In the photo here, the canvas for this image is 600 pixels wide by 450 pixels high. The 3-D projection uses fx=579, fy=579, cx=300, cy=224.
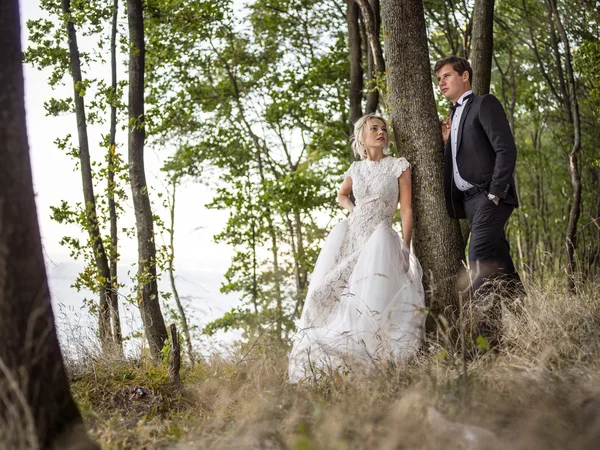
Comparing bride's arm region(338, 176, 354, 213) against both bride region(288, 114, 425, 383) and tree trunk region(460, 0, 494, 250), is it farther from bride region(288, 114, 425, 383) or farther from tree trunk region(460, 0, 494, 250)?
tree trunk region(460, 0, 494, 250)

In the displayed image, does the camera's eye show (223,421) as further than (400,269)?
No

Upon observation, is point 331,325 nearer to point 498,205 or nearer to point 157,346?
point 498,205

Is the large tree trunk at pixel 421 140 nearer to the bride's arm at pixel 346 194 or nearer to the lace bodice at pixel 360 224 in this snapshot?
the lace bodice at pixel 360 224

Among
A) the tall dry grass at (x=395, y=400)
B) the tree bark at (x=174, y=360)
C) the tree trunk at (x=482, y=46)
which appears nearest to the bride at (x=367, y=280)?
the tall dry grass at (x=395, y=400)

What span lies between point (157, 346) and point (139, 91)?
305 cm

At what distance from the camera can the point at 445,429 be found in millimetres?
2322

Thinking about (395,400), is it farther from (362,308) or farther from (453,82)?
(453,82)

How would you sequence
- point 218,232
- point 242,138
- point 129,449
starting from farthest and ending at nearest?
point 242,138 → point 218,232 → point 129,449

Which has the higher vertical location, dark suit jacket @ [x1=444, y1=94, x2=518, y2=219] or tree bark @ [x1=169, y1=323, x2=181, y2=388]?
dark suit jacket @ [x1=444, y1=94, x2=518, y2=219]

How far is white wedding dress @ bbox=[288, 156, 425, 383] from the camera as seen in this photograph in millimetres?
4289

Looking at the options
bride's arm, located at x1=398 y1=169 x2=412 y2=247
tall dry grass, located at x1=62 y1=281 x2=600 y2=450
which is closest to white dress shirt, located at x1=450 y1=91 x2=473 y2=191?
bride's arm, located at x1=398 y1=169 x2=412 y2=247

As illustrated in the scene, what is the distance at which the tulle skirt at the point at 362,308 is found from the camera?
13.9ft

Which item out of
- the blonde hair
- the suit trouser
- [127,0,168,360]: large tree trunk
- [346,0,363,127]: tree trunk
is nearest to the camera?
the suit trouser

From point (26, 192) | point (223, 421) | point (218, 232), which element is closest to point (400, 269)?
point (223, 421)
